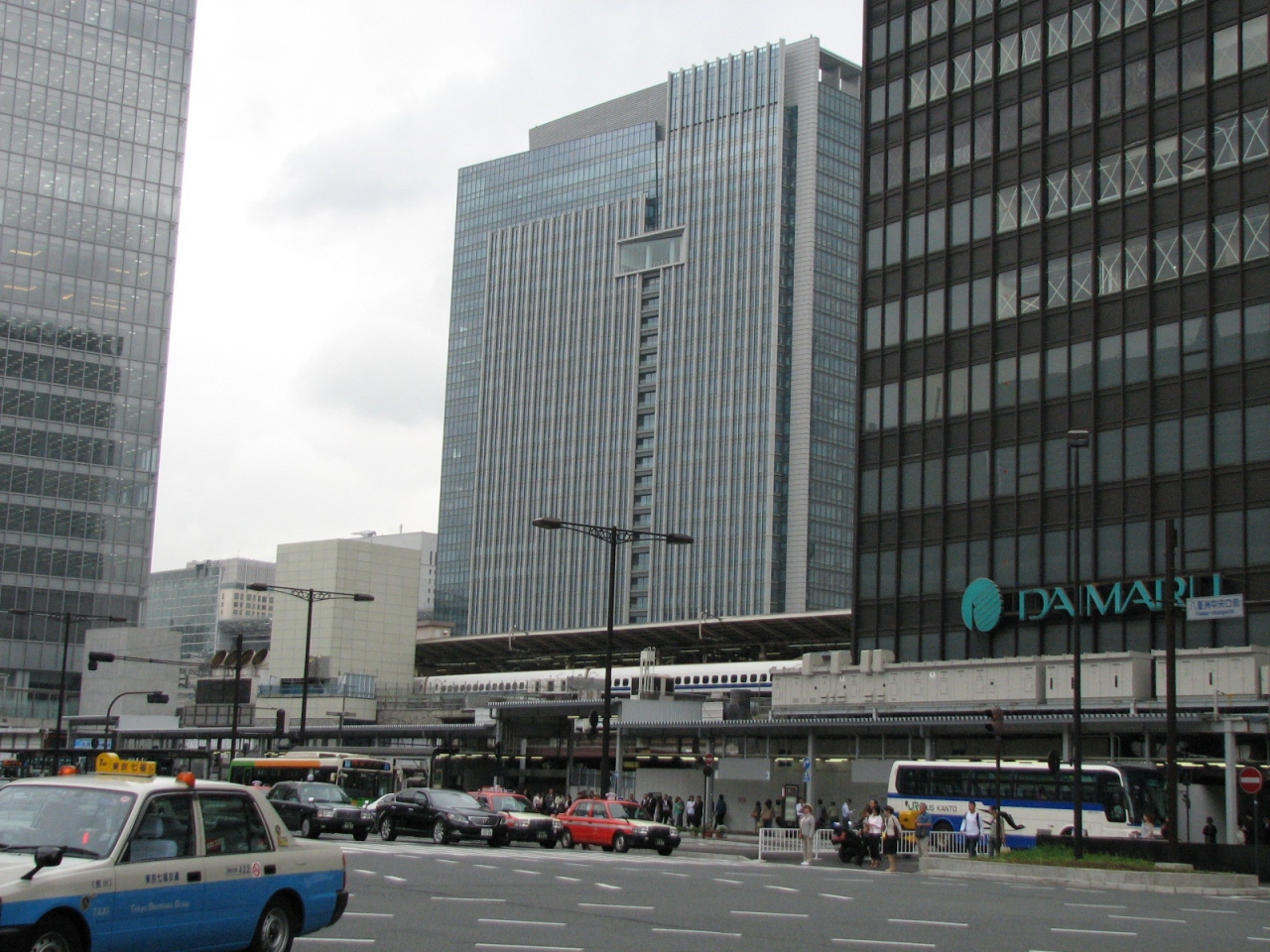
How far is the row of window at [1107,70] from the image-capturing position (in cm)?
5450

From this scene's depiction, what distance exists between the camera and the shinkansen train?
7956cm

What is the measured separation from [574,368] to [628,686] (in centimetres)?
10384

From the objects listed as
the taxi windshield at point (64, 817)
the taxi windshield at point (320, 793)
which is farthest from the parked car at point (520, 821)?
the taxi windshield at point (64, 817)

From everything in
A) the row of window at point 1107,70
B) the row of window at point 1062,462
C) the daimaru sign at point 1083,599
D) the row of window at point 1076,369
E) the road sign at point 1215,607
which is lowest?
the road sign at point 1215,607

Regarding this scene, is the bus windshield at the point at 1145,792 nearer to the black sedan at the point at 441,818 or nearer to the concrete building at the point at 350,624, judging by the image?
the black sedan at the point at 441,818

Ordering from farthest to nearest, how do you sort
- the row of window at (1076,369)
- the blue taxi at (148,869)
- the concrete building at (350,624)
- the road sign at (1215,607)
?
the concrete building at (350,624), the row of window at (1076,369), the road sign at (1215,607), the blue taxi at (148,869)

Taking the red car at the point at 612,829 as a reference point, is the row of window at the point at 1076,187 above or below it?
above

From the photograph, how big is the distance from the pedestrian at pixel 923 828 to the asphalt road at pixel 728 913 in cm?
926

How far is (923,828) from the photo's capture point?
40.5m

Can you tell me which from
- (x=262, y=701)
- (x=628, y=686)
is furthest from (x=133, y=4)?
(x=628, y=686)

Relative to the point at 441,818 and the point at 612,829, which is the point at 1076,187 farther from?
the point at 441,818

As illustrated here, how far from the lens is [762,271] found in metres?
169

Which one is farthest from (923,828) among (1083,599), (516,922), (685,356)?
(685,356)

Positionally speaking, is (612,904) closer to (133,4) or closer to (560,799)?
(560,799)
